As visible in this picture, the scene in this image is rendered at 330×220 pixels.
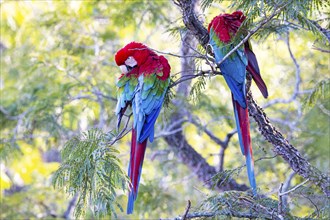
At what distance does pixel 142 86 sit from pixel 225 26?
38 cm

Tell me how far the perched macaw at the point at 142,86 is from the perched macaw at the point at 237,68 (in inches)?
9.5

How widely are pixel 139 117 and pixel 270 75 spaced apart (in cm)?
273

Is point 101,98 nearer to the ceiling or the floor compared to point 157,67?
nearer to the ceiling

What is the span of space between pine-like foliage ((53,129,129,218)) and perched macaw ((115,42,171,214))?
27 cm

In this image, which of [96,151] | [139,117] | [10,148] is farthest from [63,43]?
[96,151]

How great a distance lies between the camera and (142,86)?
82.4 inches

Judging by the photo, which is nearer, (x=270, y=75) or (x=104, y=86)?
(x=104, y=86)

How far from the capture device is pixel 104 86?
3.81 m

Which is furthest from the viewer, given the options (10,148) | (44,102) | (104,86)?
(104,86)

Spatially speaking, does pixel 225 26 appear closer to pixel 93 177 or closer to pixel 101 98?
pixel 93 177

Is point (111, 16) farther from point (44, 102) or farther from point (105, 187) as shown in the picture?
point (105, 187)

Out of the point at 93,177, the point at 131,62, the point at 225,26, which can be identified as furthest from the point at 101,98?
the point at 93,177

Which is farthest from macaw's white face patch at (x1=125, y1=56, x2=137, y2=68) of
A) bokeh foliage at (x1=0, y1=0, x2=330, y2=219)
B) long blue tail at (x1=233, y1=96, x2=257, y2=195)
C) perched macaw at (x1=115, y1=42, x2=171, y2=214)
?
bokeh foliage at (x1=0, y1=0, x2=330, y2=219)

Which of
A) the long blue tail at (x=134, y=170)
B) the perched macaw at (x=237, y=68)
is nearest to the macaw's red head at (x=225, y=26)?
the perched macaw at (x=237, y=68)
